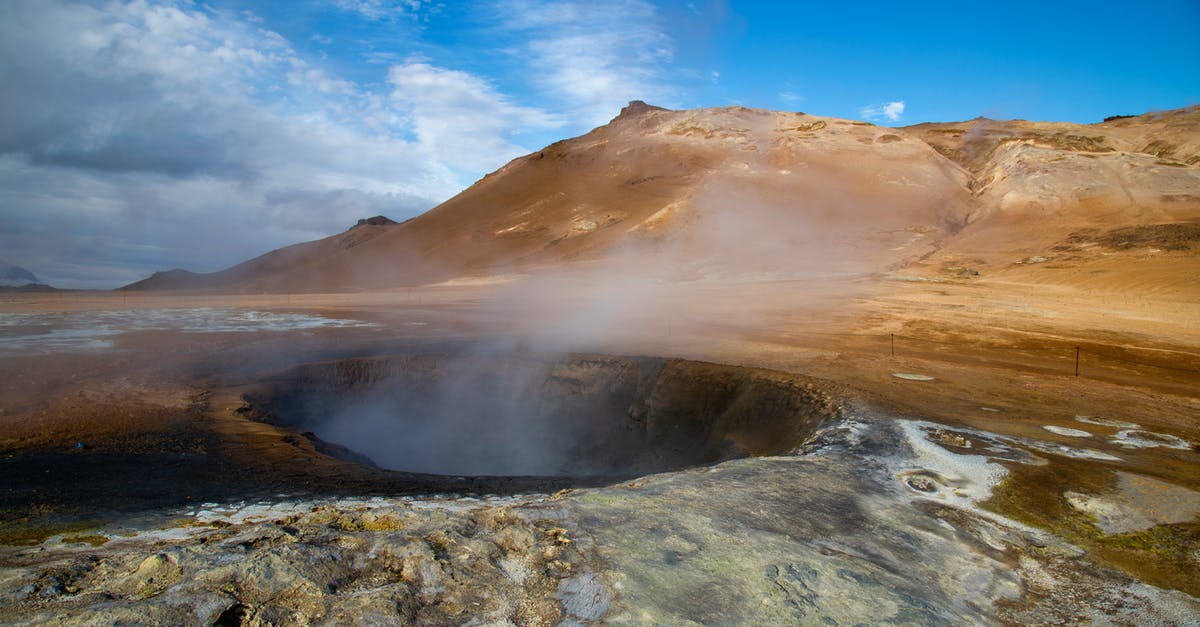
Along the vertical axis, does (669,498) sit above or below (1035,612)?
above

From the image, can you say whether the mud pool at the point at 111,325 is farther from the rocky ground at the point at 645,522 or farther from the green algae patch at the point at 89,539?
the green algae patch at the point at 89,539

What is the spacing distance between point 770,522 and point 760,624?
1302 millimetres

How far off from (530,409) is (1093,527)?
27.8 ft

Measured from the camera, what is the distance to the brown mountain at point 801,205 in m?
34.2

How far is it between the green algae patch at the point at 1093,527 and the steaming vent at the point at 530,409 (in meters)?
3.18

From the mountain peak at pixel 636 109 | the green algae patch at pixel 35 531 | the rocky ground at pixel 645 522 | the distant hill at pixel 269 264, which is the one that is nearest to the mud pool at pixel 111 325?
the rocky ground at pixel 645 522

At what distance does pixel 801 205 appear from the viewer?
44.8 metres

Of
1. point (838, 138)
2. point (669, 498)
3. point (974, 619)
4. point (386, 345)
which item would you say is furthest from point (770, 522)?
point (838, 138)

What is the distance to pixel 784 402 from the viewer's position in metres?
8.40

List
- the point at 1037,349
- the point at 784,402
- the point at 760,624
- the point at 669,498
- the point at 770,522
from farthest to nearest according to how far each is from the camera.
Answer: the point at 1037,349, the point at 784,402, the point at 669,498, the point at 770,522, the point at 760,624

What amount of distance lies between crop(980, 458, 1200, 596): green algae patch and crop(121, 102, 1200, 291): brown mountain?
2287cm

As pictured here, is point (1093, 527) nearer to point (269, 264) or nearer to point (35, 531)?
point (35, 531)

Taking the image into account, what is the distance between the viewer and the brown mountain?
112 ft

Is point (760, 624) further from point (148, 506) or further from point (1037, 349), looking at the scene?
point (1037, 349)
